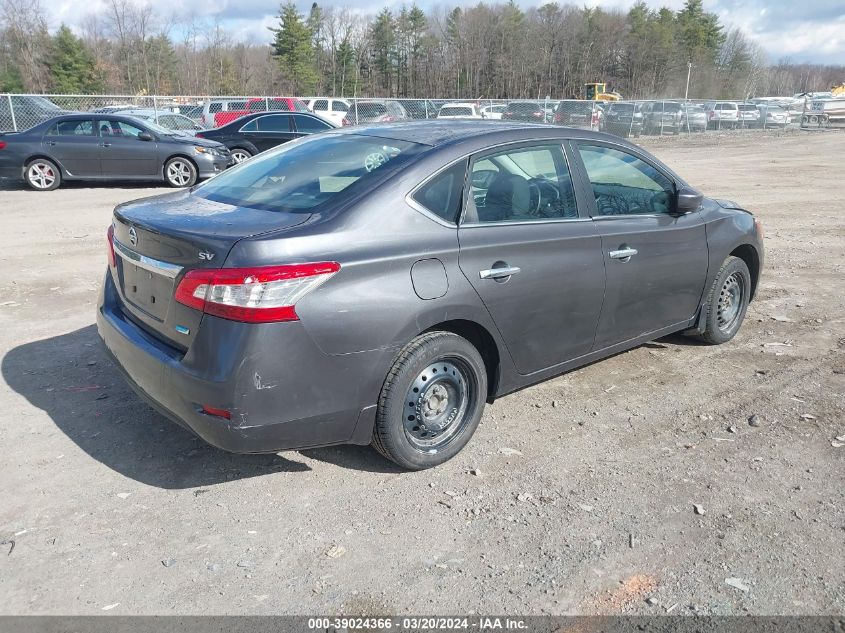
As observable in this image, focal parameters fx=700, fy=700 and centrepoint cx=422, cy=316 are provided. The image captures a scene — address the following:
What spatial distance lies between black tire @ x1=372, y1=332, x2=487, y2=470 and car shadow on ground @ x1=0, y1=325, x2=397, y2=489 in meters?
0.26

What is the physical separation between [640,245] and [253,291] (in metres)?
2.61

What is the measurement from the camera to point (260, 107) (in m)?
24.5

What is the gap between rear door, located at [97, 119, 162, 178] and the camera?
47.0 ft

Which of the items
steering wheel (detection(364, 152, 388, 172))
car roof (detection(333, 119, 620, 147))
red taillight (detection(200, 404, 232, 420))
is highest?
car roof (detection(333, 119, 620, 147))

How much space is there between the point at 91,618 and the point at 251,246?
1549 mm

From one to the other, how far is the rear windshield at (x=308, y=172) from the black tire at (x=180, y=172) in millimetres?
11222

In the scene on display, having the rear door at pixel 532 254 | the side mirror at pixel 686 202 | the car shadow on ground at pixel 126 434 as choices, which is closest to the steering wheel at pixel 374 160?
the rear door at pixel 532 254

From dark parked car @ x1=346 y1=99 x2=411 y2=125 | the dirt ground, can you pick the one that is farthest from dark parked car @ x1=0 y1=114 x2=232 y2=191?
dark parked car @ x1=346 y1=99 x2=411 y2=125

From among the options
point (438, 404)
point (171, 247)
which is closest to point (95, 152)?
point (171, 247)

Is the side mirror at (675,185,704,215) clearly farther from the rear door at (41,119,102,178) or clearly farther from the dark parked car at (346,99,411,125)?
the dark parked car at (346,99,411,125)

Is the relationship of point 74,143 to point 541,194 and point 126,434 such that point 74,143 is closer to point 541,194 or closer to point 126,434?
point 126,434

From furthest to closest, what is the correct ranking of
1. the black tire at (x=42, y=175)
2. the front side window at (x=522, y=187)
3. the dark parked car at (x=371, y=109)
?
the dark parked car at (x=371, y=109), the black tire at (x=42, y=175), the front side window at (x=522, y=187)

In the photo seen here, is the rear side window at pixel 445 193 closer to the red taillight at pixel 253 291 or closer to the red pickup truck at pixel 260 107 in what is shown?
the red taillight at pixel 253 291

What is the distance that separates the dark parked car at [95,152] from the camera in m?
14.1
